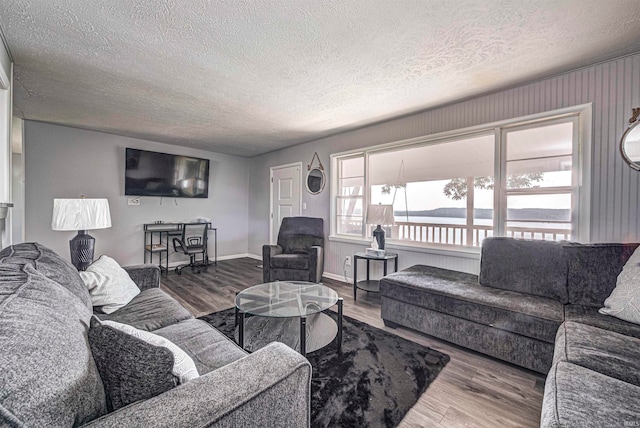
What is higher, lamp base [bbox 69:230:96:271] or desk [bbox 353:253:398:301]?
lamp base [bbox 69:230:96:271]

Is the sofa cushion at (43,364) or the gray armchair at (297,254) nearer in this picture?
the sofa cushion at (43,364)

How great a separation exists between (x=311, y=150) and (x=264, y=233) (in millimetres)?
2102

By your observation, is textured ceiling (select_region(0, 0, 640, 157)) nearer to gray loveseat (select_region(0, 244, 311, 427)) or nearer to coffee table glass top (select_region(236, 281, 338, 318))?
gray loveseat (select_region(0, 244, 311, 427))

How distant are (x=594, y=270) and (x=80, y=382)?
2864 mm

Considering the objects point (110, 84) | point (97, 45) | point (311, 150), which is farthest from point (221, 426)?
point (311, 150)

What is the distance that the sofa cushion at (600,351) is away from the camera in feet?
3.92

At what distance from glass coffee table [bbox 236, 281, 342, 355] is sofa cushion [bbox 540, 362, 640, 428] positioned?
4.08 ft

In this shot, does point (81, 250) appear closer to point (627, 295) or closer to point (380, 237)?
point (380, 237)

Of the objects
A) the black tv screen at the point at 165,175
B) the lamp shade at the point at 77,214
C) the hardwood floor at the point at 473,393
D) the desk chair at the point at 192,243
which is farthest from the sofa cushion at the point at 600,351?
the black tv screen at the point at 165,175

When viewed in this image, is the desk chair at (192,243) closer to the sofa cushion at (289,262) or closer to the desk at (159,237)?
the desk at (159,237)

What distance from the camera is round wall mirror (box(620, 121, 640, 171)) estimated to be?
6.91 ft

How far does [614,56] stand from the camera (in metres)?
2.13

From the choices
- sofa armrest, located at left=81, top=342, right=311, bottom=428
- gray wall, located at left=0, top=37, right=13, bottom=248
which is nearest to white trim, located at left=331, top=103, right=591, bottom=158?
sofa armrest, located at left=81, top=342, right=311, bottom=428

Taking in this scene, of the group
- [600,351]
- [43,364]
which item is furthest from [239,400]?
[600,351]
